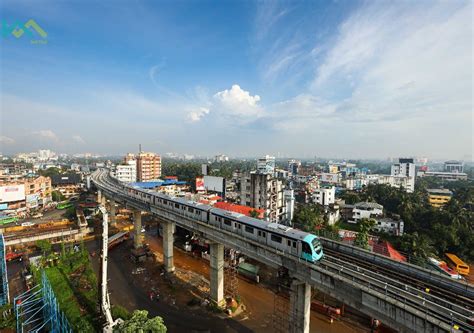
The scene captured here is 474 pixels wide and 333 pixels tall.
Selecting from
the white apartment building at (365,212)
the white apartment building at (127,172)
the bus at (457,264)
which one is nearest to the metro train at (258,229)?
the bus at (457,264)

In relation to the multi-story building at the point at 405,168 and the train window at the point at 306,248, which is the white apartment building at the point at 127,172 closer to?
the train window at the point at 306,248

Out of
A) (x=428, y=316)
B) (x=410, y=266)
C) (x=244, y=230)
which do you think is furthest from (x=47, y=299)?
(x=410, y=266)

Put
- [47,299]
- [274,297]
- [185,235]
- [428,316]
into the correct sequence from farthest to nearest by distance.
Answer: [185,235], [274,297], [47,299], [428,316]

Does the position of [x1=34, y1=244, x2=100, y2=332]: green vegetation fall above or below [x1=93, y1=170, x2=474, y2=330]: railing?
below

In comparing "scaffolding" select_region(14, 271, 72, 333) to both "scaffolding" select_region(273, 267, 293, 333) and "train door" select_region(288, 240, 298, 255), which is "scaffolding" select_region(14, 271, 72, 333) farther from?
"train door" select_region(288, 240, 298, 255)

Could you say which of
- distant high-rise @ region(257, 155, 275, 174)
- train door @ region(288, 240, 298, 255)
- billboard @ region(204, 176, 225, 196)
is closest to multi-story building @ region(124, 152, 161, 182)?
billboard @ region(204, 176, 225, 196)

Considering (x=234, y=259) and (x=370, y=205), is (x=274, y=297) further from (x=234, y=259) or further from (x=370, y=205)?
(x=370, y=205)
